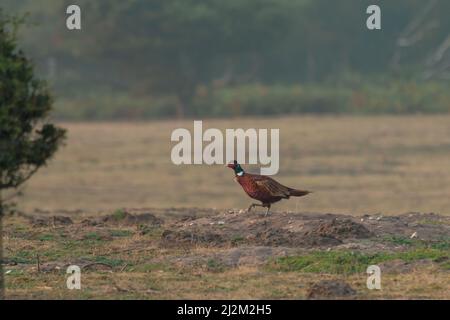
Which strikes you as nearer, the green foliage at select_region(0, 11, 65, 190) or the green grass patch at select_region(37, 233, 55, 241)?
the green foliage at select_region(0, 11, 65, 190)

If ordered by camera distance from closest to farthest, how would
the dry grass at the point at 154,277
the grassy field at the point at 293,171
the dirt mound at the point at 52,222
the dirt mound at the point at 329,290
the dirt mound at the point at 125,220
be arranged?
1. the dirt mound at the point at 329,290
2. the dry grass at the point at 154,277
3. the dirt mound at the point at 52,222
4. the dirt mound at the point at 125,220
5. the grassy field at the point at 293,171

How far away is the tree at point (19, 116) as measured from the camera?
10.9m

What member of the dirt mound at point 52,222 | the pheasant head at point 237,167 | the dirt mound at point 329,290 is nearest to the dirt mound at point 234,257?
the pheasant head at point 237,167

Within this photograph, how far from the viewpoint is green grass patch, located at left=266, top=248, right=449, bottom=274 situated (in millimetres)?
12734

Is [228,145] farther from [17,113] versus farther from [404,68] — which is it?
[404,68]

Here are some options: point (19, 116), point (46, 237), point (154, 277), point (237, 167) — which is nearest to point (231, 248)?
point (237, 167)

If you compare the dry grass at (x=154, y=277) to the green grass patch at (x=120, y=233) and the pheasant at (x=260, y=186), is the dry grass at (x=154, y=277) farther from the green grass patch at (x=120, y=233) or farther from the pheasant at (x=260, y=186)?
the pheasant at (x=260, y=186)

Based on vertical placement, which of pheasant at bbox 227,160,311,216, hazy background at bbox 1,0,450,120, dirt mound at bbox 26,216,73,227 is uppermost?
hazy background at bbox 1,0,450,120

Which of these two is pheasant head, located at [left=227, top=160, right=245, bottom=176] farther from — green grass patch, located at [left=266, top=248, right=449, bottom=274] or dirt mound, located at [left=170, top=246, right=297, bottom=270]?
green grass patch, located at [left=266, top=248, right=449, bottom=274]

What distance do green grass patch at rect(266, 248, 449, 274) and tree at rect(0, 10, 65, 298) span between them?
285 cm

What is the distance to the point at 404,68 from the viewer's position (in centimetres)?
5719

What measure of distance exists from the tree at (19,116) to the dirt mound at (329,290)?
2.62 m

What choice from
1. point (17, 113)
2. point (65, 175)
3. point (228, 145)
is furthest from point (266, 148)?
point (17, 113)

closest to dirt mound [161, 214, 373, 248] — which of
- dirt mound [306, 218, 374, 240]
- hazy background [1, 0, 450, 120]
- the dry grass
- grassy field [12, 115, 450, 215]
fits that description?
dirt mound [306, 218, 374, 240]
